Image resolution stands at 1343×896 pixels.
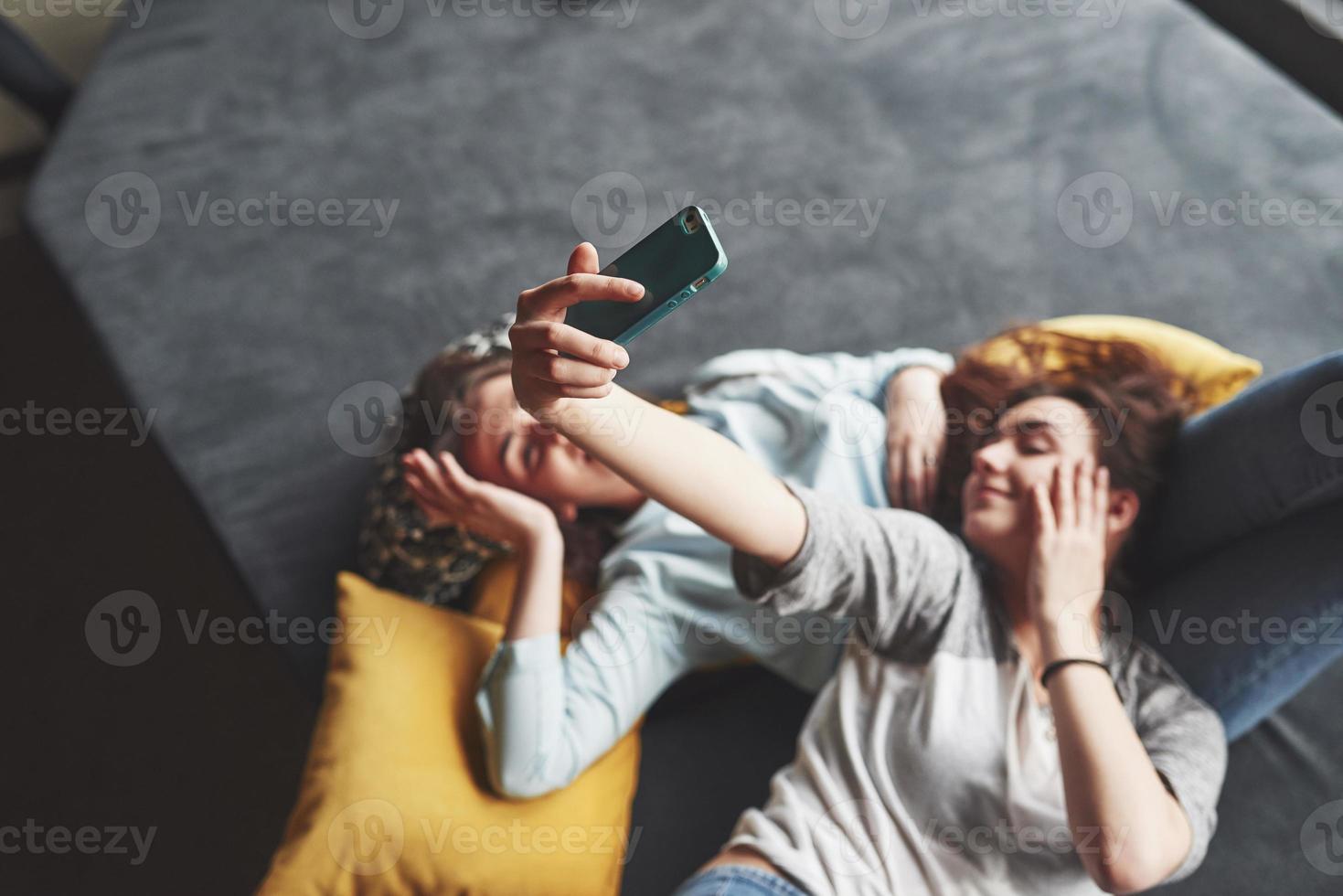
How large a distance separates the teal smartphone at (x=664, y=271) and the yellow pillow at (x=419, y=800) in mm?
530

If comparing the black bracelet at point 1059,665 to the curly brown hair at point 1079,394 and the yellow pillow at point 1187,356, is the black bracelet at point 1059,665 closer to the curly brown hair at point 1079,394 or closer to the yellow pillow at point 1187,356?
the curly brown hair at point 1079,394

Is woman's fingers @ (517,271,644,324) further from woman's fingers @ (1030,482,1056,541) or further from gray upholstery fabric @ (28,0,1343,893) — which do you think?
gray upholstery fabric @ (28,0,1343,893)

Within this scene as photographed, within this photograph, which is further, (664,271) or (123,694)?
(123,694)

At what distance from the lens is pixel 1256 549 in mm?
1188

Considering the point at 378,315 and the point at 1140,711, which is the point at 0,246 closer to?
the point at 378,315

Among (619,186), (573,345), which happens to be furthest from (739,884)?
(619,186)

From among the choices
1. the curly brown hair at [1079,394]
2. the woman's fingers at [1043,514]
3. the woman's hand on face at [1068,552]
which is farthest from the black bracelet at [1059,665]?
the curly brown hair at [1079,394]

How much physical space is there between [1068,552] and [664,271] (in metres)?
0.56

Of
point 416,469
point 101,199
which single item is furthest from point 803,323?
point 101,199

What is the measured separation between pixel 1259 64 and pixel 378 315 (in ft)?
5.29

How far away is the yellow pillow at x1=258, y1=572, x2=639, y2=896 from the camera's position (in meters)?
1.10

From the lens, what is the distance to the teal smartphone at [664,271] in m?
0.83

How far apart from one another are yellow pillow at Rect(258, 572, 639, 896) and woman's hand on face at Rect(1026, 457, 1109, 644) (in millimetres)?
513

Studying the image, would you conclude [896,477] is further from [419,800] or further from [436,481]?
[419,800]
